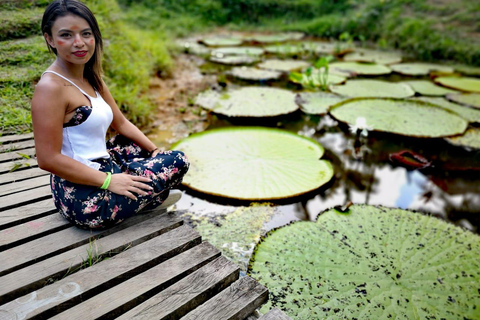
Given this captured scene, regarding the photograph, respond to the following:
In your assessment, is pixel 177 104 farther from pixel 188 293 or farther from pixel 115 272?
pixel 188 293

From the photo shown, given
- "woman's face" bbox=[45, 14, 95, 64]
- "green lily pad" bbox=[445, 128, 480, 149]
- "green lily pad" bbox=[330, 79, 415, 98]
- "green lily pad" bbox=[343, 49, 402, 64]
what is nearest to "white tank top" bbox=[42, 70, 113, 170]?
"woman's face" bbox=[45, 14, 95, 64]

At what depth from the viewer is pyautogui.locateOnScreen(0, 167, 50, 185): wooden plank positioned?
1.91 m

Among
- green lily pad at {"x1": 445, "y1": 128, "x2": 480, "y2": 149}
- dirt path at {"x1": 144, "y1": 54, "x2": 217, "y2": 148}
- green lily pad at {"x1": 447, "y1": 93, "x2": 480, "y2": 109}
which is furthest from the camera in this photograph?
green lily pad at {"x1": 447, "y1": 93, "x2": 480, "y2": 109}

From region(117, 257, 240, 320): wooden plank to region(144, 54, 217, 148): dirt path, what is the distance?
80.6 inches

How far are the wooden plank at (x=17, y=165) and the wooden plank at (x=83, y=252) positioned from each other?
3.30 feet

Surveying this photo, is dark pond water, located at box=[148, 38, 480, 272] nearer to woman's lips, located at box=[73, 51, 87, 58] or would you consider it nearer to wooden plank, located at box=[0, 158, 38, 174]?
wooden plank, located at box=[0, 158, 38, 174]

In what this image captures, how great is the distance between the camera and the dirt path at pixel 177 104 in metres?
3.50

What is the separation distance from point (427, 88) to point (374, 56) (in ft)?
9.10

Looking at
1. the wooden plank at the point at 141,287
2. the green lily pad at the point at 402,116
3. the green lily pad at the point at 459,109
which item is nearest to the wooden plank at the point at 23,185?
the wooden plank at the point at 141,287

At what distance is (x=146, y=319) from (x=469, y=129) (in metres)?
3.85

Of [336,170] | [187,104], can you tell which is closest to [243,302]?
[336,170]

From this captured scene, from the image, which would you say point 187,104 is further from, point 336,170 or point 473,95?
point 473,95

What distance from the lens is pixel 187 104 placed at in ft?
14.2

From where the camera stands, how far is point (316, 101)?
13.9 feet
